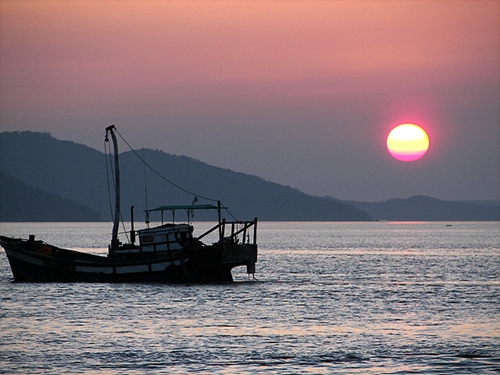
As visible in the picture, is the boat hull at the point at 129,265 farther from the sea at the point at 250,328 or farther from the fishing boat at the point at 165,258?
the sea at the point at 250,328

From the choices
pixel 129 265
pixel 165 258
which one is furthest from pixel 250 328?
pixel 129 265

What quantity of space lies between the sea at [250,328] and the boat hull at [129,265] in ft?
3.09

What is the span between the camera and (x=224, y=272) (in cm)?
6681

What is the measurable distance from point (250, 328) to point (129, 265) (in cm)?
2097

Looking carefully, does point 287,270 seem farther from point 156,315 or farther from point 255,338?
point 255,338

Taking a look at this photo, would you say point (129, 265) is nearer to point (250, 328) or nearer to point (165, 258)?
point (165, 258)

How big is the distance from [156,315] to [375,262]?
7380cm

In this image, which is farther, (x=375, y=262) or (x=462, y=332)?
(x=375, y=262)

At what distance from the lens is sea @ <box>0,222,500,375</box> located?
1320 inches

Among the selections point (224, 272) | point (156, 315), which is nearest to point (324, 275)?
point (224, 272)

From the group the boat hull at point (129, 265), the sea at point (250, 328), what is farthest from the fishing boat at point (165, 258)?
the sea at point (250, 328)

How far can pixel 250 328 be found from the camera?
44125 millimetres

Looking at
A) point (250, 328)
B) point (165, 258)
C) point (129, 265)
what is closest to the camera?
point (250, 328)

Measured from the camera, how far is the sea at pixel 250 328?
110ft
